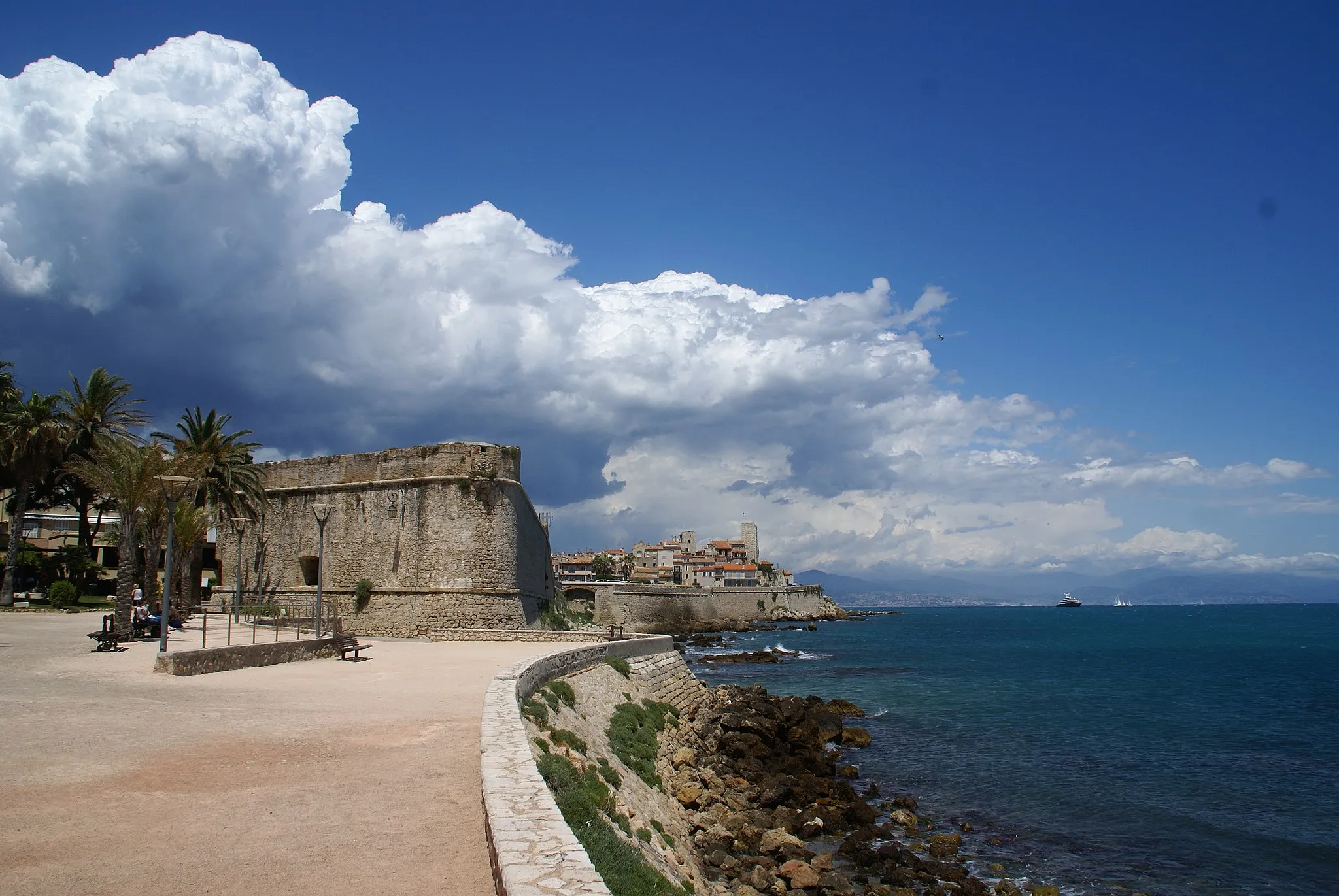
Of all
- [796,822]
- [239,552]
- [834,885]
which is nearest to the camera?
[834,885]

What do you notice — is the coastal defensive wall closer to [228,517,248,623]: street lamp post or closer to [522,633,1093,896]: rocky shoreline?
[228,517,248,623]: street lamp post

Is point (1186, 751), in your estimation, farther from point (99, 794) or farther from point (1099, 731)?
point (99, 794)

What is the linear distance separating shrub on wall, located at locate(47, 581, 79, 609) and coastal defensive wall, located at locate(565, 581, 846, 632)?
33601mm

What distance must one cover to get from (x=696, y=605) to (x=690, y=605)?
1.57 m

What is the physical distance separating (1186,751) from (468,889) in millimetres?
25170

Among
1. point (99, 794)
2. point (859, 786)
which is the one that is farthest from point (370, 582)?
point (99, 794)

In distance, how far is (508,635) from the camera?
2525cm

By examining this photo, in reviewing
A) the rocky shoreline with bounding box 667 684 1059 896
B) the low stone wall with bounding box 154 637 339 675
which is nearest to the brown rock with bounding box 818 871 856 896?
the rocky shoreline with bounding box 667 684 1059 896

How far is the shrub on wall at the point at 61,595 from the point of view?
30219 millimetres

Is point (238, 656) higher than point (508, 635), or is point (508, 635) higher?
point (238, 656)

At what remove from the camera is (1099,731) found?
26.6 metres

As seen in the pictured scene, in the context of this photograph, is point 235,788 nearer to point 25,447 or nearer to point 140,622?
point 140,622

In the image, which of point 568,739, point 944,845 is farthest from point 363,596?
point 944,845

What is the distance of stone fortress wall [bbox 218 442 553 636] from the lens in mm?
27516
